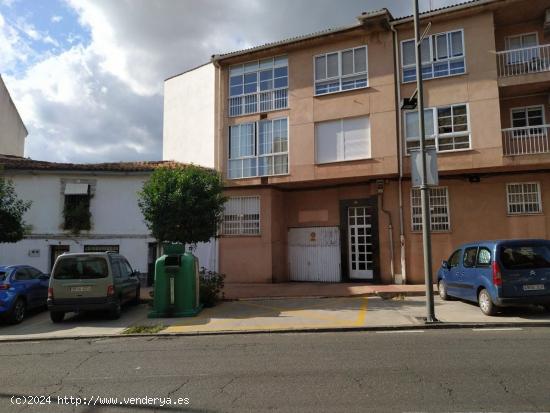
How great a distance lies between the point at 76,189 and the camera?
64.8 feet

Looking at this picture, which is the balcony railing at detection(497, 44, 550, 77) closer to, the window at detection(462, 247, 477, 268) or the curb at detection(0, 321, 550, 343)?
the window at detection(462, 247, 477, 268)

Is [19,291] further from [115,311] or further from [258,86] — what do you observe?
[258,86]

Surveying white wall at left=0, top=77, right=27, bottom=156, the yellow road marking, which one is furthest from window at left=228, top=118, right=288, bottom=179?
white wall at left=0, top=77, right=27, bottom=156

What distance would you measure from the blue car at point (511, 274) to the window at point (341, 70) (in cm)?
916

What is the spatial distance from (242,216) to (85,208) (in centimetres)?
687

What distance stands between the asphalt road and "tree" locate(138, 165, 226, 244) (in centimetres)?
520

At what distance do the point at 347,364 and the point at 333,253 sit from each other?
12.5m

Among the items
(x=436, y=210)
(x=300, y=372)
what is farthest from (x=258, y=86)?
(x=300, y=372)

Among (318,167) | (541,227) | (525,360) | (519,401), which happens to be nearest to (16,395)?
(519,401)

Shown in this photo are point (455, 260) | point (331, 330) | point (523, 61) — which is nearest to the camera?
point (331, 330)

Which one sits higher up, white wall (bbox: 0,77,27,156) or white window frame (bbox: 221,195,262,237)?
white wall (bbox: 0,77,27,156)

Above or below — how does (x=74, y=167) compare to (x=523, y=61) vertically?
below

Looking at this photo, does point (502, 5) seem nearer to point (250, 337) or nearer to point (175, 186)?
point (175, 186)

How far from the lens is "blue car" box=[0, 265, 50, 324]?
11.3 m
